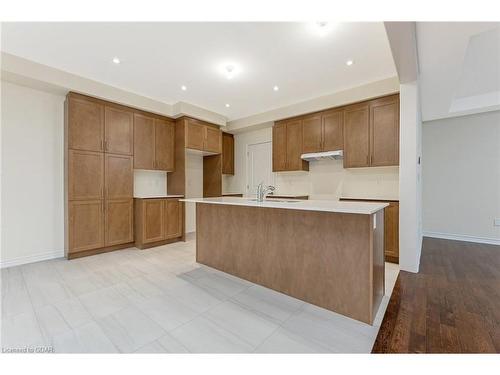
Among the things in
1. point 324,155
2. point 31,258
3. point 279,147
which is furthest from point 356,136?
point 31,258

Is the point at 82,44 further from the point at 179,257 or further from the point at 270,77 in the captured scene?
the point at 179,257

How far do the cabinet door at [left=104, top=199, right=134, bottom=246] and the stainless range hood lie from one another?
133 inches

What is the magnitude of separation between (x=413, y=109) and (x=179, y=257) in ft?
13.0

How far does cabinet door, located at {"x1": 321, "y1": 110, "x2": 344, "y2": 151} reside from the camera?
13.0ft

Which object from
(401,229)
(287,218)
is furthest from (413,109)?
(287,218)

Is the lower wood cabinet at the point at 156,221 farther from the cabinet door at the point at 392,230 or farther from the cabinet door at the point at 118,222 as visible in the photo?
the cabinet door at the point at 392,230

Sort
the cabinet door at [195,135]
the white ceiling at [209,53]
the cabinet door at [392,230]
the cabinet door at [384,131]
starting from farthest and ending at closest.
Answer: the cabinet door at [195,135] < the cabinet door at [384,131] < the cabinet door at [392,230] < the white ceiling at [209,53]

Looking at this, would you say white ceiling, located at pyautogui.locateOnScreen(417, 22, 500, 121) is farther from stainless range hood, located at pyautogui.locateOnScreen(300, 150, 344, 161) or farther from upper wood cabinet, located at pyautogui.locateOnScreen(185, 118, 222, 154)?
upper wood cabinet, located at pyautogui.locateOnScreen(185, 118, 222, 154)

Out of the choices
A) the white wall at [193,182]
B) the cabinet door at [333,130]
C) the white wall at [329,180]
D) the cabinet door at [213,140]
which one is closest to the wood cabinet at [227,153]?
the white wall at [329,180]

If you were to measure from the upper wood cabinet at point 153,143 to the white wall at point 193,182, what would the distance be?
0.59 meters

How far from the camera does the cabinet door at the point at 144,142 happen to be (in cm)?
420

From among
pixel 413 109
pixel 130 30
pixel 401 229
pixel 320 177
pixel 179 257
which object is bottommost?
pixel 179 257

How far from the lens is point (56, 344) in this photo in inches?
62.0

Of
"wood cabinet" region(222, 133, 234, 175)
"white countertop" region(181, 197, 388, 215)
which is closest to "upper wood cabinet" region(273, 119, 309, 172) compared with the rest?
"wood cabinet" region(222, 133, 234, 175)
